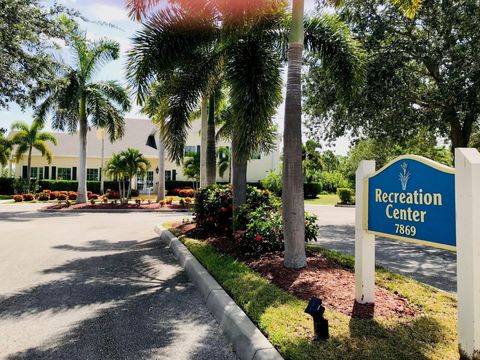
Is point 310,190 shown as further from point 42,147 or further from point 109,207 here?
point 42,147

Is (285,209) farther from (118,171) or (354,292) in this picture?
(118,171)

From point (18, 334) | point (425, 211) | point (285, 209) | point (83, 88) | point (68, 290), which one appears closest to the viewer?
point (425, 211)

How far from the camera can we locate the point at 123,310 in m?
5.03

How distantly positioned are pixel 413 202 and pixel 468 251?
2.53ft

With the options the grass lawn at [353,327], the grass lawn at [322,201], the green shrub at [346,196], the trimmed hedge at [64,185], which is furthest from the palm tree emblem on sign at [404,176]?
the trimmed hedge at [64,185]

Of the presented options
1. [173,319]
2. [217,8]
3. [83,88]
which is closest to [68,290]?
[173,319]

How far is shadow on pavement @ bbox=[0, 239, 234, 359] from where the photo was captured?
386cm

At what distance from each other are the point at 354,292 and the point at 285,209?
68.6 inches

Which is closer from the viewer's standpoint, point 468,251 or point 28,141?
point 468,251

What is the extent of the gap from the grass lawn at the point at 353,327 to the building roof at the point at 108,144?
3309 cm

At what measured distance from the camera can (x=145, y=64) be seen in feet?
28.7

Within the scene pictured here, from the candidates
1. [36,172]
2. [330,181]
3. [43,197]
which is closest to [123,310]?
[43,197]

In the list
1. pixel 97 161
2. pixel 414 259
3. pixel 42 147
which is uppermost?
pixel 42 147

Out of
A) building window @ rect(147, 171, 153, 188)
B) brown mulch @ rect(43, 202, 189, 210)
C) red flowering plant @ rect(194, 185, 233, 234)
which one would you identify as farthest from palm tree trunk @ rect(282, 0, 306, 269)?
building window @ rect(147, 171, 153, 188)
